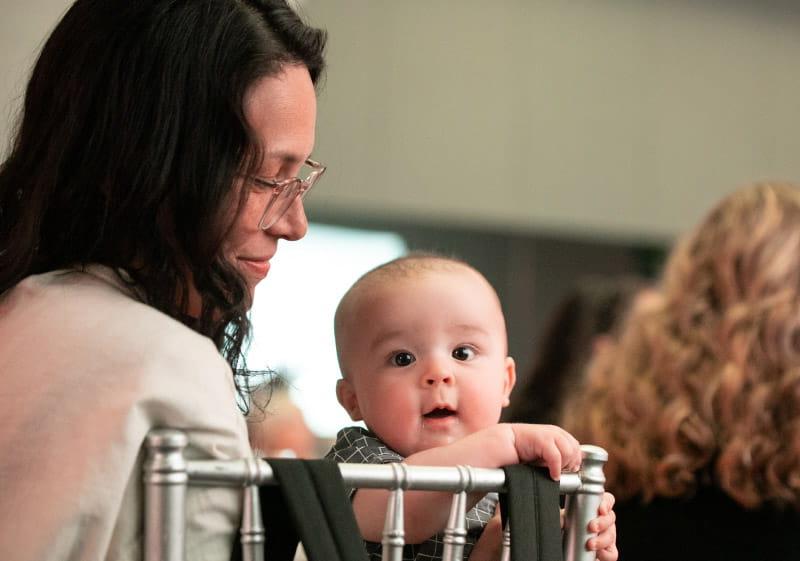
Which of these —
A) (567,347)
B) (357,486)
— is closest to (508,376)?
(357,486)

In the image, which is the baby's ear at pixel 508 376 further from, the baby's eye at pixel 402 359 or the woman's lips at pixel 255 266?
the woman's lips at pixel 255 266

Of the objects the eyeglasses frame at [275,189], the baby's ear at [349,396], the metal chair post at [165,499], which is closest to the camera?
the metal chair post at [165,499]

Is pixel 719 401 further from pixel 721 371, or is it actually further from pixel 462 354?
pixel 462 354

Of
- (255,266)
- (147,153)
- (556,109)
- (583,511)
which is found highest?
(556,109)

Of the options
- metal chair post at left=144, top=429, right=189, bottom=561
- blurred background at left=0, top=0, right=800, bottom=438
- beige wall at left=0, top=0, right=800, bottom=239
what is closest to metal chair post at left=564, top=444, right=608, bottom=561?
metal chair post at left=144, top=429, right=189, bottom=561

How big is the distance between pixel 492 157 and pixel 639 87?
90 centimetres

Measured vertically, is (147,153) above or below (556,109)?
below

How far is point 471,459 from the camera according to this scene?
132 centimetres

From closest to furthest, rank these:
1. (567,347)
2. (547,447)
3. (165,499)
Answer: (165,499), (547,447), (567,347)

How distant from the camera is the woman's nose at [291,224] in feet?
4.91

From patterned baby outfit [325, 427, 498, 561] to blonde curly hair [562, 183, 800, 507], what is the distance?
925mm

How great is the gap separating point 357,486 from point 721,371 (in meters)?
1.38

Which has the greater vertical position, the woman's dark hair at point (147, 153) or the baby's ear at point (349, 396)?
the woman's dark hair at point (147, 153)

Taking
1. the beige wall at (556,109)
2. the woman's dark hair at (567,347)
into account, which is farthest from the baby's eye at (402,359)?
the beige wall at (556,109)
